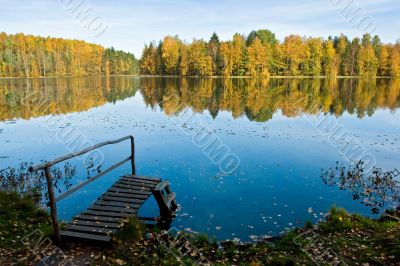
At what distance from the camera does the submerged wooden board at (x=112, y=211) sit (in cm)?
916

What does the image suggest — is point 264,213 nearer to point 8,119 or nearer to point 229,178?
point 229,178

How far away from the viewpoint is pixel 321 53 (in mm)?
126375

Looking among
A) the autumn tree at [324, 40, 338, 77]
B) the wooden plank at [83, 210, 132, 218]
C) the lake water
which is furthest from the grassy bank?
the autumn tree at [324, 40, 338, 77]

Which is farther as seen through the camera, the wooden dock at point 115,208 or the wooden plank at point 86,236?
the wooden dock at point 115,208

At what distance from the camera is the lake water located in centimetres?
1321

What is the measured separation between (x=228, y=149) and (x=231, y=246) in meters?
12.7

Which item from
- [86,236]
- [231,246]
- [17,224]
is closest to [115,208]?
[86,236]

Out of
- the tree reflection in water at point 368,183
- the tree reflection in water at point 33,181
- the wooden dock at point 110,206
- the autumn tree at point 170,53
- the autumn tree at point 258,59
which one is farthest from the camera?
the autumn tree at point 170,53

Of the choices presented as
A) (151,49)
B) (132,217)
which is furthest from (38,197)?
(151,49)

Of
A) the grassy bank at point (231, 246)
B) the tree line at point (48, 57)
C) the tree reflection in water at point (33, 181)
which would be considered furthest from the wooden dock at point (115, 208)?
the tree line at point (48, 57)

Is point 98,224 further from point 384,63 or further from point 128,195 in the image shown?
point 384,63

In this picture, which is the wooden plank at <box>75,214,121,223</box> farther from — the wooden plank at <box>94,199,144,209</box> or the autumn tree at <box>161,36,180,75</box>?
the autumn tree at <box>161,36,180,75</box>

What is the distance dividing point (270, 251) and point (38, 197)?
1021cm

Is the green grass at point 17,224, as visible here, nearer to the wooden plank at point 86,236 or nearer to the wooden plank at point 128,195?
the wooden plank at point 86,236
